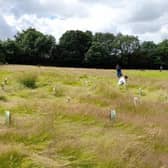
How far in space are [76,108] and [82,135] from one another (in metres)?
2.92

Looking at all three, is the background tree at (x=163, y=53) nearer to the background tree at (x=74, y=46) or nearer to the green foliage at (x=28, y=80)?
the background tree at (x=74, y=46)

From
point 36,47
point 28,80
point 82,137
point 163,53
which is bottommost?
point 82,137

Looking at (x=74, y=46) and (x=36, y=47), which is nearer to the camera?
(x=36, y=47)

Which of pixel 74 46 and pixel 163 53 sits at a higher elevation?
pixel 74 46

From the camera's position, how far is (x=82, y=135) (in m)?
9.57

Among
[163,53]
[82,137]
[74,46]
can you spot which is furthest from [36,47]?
[82,137]

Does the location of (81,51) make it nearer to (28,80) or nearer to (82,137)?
(28,80)

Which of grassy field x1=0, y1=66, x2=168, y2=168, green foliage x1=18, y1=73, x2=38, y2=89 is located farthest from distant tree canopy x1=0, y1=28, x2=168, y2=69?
grassy field x1=0, y1=66, x2=168, y2=168

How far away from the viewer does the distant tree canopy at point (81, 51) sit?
82312 mm

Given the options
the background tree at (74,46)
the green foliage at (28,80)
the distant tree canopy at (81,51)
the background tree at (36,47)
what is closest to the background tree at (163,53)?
the distant tree canopy at (81,51)

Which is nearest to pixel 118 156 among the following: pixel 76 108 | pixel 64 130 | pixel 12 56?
pixel 64 130

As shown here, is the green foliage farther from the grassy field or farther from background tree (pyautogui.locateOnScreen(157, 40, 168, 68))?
background tree (pyautogui.locateOnScreen(157, 40, 168, 68))

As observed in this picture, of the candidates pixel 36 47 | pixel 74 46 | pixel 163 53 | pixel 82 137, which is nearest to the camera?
pixel 82 137

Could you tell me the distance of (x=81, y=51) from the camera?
89.8 metres
